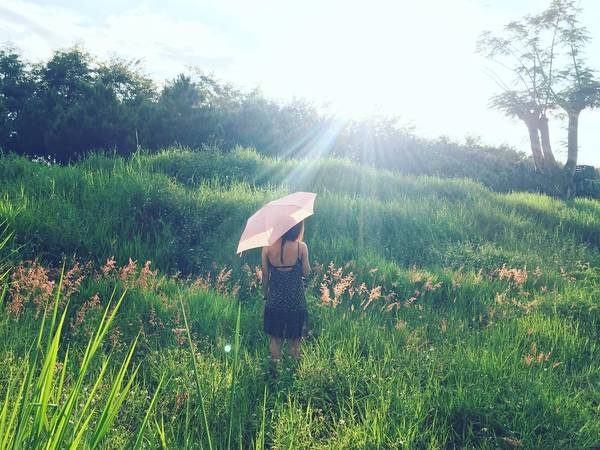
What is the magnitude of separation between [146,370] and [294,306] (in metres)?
1.47

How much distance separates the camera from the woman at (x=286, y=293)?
13.7 ft

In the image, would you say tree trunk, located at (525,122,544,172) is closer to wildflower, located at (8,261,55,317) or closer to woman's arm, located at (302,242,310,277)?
woman's arm, located at (302,242,310,277)

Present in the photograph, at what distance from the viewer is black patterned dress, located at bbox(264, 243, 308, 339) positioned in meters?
4.18

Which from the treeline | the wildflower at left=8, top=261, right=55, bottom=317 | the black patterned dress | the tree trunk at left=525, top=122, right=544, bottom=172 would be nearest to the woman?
the black patterned dress

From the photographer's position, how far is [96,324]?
14.6 ft

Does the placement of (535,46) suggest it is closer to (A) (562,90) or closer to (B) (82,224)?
(A) (562,90)

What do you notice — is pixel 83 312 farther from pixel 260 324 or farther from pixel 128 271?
pixel 260 324

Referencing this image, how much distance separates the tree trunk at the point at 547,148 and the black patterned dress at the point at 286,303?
21.6m

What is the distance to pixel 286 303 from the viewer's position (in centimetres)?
418

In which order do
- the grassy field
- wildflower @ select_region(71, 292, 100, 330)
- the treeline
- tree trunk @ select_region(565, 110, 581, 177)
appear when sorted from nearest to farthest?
the grassy field, wildflower @ select_region(71, 292, 100, 330), the treeline, tree trunk @ select_region(565, 110, 581, 177)

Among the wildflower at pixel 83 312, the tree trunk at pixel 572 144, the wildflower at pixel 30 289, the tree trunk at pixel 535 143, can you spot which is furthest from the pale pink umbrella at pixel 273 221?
the tree trunk at pixel 535 143

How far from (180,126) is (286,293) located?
1514 centimetres

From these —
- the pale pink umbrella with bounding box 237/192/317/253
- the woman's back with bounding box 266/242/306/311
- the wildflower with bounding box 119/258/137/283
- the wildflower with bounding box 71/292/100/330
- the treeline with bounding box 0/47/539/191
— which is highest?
the treeline with bounding box 0/47/539/191

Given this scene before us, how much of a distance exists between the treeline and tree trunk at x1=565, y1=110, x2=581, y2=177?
75.6 inches
